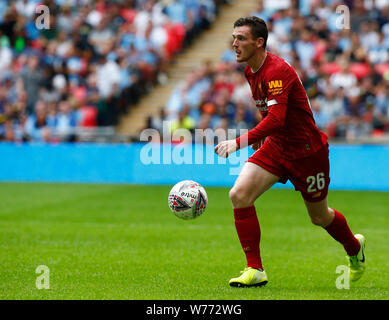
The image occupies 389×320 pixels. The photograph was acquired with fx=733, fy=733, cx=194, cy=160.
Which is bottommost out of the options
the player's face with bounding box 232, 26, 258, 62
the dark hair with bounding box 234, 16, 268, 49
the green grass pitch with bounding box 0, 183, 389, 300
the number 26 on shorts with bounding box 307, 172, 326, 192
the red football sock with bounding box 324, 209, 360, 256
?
the green grass pitch with bounding box 0, 183, 389, 300

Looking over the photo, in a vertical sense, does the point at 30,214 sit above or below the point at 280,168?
below

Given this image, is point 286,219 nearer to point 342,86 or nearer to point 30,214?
point 30,214

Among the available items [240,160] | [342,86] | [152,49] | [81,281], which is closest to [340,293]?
[81,281]

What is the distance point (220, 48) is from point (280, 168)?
16.3 m

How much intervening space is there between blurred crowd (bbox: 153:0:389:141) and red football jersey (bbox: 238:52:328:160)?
398 inches

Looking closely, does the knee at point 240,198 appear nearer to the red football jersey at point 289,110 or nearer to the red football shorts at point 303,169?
the red football shorts at point 303,169

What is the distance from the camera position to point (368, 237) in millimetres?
10141

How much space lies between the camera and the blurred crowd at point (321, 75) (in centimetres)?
1697

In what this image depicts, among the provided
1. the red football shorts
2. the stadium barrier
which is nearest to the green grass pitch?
the red football shorts

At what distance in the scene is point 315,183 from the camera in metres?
6.74

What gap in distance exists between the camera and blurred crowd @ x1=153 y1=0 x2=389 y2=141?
17.0 m

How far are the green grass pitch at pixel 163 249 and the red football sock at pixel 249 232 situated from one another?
0.32 m

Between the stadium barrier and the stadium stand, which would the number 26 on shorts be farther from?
the stadium stand

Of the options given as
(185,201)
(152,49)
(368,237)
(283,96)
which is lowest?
(368,237)
